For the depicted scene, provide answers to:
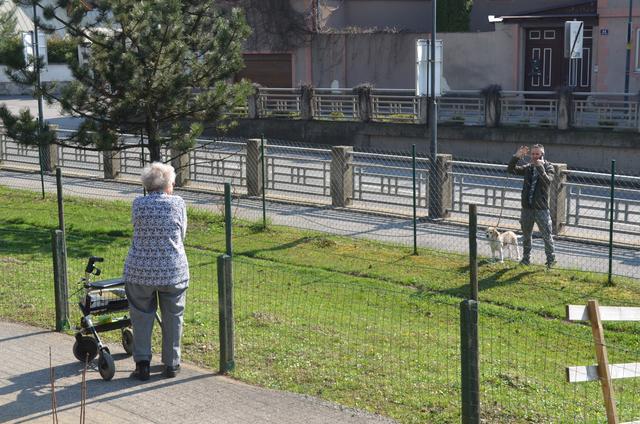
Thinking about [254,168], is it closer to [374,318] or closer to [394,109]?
[374,318]

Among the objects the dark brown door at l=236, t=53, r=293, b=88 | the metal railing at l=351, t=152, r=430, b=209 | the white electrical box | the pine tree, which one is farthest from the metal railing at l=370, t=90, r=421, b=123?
the pine tree

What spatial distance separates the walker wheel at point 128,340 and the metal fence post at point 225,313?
35.0 inches

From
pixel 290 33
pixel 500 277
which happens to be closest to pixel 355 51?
pixel 290 33

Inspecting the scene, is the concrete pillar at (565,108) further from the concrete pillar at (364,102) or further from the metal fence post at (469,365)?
the metal fence post at (469,365)

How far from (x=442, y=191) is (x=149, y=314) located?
10.3 metres

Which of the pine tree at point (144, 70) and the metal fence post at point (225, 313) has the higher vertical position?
the pine tree at point (144, 70)

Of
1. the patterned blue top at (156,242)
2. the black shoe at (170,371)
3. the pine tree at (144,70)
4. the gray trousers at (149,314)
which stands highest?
the pine tree at (144,70)

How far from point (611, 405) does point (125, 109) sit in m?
11.4

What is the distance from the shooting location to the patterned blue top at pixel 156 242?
7434 millimetres

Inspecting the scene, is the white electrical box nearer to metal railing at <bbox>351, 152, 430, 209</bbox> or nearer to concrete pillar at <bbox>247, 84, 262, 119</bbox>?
metal railing at <bbox>351, 152, 430, 209</bbox>

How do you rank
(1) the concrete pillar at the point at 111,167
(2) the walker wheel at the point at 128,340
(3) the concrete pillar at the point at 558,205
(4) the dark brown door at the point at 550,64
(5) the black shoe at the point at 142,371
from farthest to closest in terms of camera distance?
1. (4) the dark brown door at the point at 550,64
2. (1) the concrete pillar at the point at 111,167
3. (3) the concrete pillar at the point at 558,205
4. (2) the walker wheel at the point at 128,340
5. (5) the black shoe at the point at 142,371

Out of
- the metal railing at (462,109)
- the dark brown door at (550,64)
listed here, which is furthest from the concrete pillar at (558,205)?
the dark brown door at (550,64)

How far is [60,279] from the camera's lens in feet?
30.3

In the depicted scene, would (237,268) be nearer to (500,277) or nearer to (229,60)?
(500,277)
